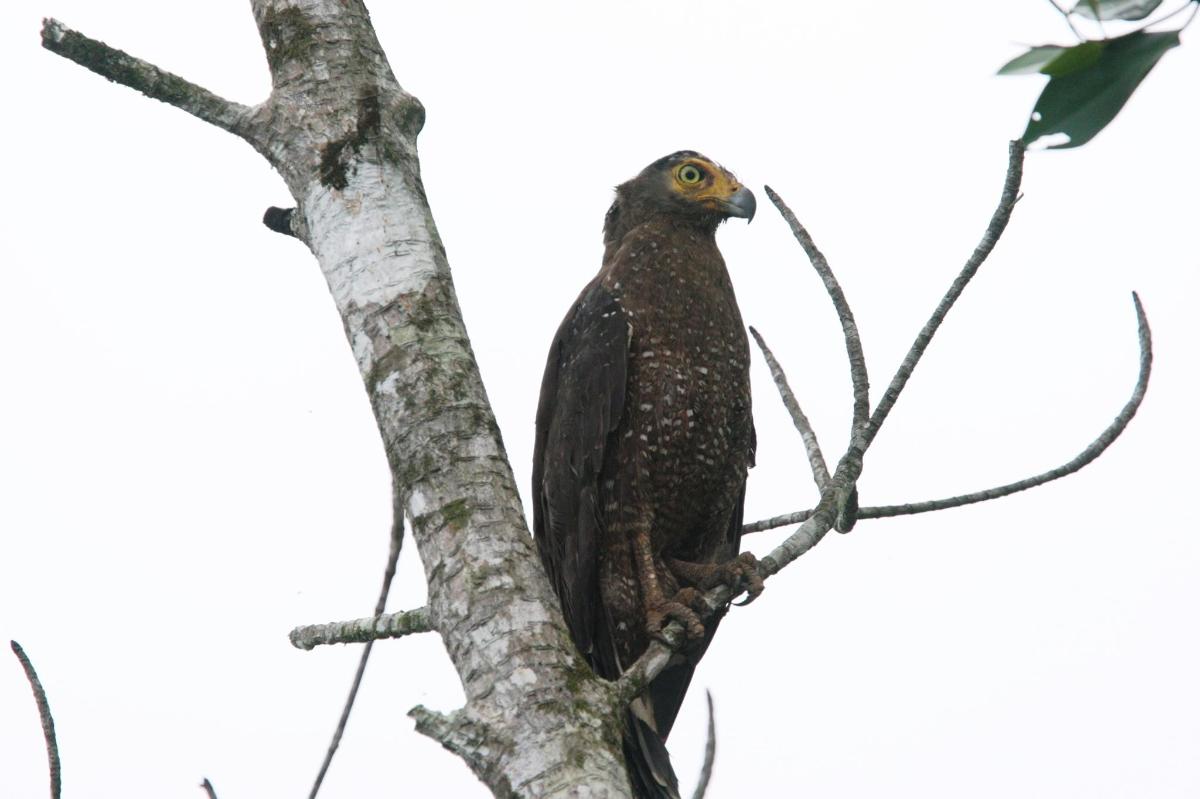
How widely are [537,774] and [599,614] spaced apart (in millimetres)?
2489

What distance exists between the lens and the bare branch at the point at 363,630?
3.08 m

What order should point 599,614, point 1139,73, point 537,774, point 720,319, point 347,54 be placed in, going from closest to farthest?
1. point 1139,73
2. point 537,774
3. point 347,54
4. point 599,614
5. point 720,319

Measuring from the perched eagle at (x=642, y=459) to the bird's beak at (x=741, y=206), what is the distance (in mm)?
499

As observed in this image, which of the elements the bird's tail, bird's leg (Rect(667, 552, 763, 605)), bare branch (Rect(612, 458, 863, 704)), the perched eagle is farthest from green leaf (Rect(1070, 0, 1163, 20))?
the perched eagle

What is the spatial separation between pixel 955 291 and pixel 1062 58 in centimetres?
165

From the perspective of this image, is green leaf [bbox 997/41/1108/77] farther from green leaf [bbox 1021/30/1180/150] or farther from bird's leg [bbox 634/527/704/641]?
bird's leg [bbox 634/527/704/641]

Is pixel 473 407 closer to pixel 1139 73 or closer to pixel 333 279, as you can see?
pixel 333 279

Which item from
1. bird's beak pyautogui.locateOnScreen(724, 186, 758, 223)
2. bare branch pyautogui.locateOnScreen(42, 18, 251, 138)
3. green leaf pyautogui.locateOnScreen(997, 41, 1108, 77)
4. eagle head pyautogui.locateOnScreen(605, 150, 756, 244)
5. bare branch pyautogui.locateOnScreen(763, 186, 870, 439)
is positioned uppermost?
eagle head pyautogui.locateOnScreen(605, 150, 756, 244)

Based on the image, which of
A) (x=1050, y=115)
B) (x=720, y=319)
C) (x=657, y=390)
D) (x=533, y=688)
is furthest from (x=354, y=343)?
(x=720, y=319)

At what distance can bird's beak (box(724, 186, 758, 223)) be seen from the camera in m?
5.47

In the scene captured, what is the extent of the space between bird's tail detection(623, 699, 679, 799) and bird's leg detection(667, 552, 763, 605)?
1.75ft

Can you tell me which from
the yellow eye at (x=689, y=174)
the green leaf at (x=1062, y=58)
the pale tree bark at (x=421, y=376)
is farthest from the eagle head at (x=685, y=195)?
the green leaf at (x=1062, y=58)

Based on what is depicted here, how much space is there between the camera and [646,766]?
3926mm

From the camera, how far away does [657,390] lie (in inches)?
186
